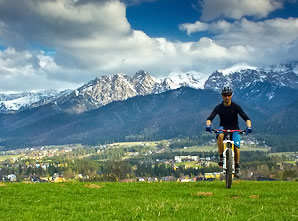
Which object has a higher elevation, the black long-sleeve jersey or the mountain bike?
the black long-sleeve jersey

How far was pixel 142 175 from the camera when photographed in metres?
182

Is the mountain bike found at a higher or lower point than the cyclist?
lower

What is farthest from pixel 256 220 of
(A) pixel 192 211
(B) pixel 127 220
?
(B) pixel 127 220

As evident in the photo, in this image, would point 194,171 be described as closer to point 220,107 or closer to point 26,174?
point 26,174

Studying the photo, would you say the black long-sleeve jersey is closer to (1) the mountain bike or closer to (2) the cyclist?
(2) the cyclist

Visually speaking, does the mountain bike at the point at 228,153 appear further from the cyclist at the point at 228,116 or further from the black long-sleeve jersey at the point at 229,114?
the black long-sleeve jersey at the point at 229,114

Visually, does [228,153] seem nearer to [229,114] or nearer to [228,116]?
[228,116]

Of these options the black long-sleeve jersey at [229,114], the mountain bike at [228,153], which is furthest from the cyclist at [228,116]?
the mountain bike at [228,153]

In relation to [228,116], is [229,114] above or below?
above

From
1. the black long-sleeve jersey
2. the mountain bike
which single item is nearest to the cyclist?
the black long-sleeve jersey

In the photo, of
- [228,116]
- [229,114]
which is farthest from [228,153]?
[229,114]

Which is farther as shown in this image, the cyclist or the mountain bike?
the cyclist

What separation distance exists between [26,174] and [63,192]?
194723 mm

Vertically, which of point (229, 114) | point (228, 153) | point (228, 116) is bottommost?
point (228, 153)
